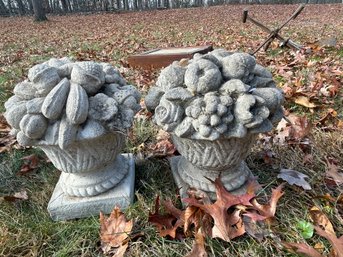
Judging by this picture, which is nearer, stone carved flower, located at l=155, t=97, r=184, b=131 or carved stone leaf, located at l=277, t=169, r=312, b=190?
stone carved flower, located at l=155, t=97, r=184, b=131

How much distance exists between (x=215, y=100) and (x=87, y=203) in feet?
3.29

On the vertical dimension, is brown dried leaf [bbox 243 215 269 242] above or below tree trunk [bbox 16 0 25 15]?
above

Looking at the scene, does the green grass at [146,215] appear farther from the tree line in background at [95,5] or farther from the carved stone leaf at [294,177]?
the tree line in background at [95,5]

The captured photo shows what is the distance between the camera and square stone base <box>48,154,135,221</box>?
1.89m

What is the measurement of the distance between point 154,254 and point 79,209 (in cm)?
56

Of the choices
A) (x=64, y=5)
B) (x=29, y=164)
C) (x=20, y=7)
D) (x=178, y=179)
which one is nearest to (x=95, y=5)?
(x=64, y=5)

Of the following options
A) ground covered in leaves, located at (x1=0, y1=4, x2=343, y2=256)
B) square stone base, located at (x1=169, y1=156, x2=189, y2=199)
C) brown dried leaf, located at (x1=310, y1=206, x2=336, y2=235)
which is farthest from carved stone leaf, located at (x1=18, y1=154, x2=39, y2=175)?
brown dried leaf, located at (x1=310, y1=206, x2=336, y2=235)

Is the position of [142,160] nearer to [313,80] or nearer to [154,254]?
[154,254]

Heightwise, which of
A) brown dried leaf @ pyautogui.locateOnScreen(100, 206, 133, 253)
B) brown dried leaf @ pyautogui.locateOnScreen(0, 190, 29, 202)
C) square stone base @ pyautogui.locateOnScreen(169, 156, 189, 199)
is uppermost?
square stone base @ pyautogui.locateOnScreen(169, 156, 189, 199)

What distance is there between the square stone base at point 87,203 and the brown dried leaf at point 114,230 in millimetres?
130

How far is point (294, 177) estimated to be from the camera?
2.08 m

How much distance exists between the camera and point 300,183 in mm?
2010

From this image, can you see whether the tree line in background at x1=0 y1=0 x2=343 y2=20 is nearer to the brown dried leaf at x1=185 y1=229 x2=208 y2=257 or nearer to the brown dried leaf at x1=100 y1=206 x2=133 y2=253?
the brown dried leaf at x1=100 y1=206 x2=133 y2=253

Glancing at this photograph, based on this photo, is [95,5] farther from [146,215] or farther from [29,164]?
[146,215]
